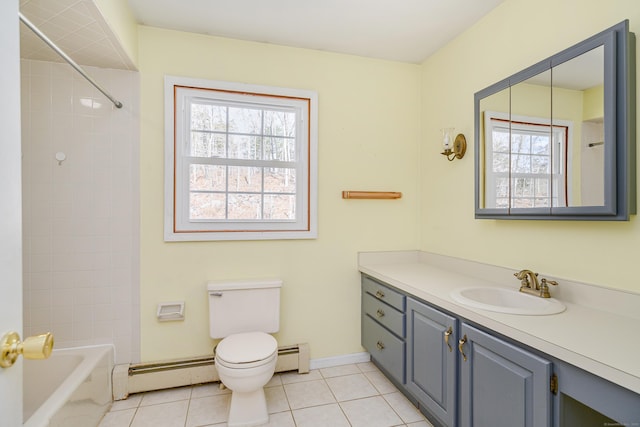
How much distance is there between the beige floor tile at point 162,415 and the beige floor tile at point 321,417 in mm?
685

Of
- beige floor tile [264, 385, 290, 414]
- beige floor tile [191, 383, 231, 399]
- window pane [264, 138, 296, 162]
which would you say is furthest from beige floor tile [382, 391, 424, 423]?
window pane [264, 138, 296, 162]

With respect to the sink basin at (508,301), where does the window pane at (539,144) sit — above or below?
above

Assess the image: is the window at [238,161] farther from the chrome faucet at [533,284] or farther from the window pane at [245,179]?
the chrome faucet at [533,284]

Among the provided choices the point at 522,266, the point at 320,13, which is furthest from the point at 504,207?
the point at 320,13

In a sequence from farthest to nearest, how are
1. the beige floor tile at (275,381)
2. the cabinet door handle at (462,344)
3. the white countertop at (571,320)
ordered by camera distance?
1. the beige floor tile at (275,381)
2. the cabinet door handle at (462,344)
3. the white countertop at (571,320)

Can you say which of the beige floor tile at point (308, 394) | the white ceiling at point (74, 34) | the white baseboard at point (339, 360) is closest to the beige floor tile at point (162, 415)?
the beige floor tile at point (308, 394)

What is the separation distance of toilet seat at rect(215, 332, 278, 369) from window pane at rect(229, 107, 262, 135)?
56.8 inches

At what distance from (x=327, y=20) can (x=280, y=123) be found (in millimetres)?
761

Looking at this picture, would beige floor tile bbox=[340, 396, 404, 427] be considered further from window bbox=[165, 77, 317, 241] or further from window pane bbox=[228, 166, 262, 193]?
window pane bbox=[228, 166, 262, 193]

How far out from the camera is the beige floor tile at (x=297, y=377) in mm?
2303

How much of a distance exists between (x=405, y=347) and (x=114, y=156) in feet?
7.37

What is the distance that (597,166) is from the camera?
1.38 metres

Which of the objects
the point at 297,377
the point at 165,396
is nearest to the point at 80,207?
the point at 165,396

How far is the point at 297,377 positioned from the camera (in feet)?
7.68
